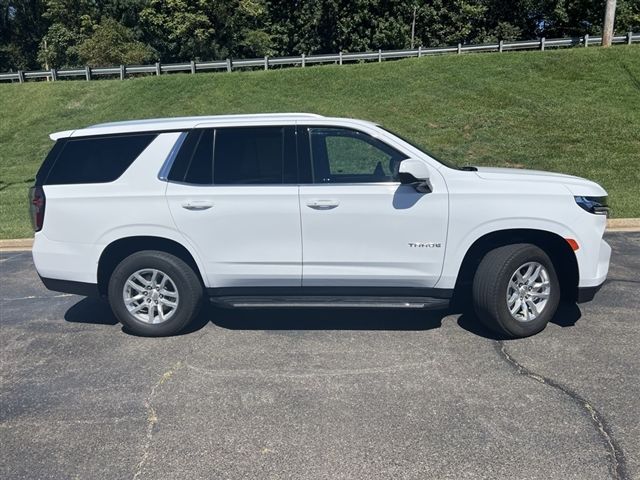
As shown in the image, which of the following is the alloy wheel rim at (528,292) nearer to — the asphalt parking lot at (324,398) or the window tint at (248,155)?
the asphalt parking lot at (324,398)

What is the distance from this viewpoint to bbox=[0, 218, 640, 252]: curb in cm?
879

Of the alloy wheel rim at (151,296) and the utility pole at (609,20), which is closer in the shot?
the alloy wheel rim at (151,296)

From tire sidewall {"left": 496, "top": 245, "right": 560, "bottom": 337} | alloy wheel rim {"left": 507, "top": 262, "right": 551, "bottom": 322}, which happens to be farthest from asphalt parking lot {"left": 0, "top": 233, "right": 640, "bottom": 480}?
alloy wheel rim {"left": 507, "top": 262, "right": 551, "bottom": 322}

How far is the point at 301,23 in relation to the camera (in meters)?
47.4

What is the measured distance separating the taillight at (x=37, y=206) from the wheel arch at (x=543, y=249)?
3631 millimetres

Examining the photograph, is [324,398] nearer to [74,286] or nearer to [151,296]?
[151,296]

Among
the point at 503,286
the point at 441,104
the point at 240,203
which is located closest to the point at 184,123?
the point at 240,203

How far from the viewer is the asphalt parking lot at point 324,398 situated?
3.12m

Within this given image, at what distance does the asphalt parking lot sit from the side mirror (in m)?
1.31

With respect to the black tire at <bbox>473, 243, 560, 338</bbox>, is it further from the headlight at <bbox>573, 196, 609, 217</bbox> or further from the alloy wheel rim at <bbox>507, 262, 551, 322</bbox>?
the headlight at <bbox>573, 196, 609, 217</bbox>

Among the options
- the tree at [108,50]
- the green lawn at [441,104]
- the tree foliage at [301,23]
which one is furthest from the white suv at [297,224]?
the tree foliage at [301,23]

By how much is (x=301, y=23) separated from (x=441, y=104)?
101ft

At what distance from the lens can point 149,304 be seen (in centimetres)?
496

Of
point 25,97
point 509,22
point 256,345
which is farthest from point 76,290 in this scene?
point 509,22
